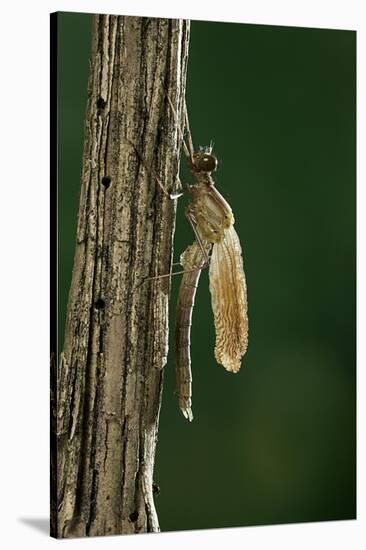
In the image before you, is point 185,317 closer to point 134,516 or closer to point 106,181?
point 106,181

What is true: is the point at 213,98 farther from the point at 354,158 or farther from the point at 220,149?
the point at 354,158

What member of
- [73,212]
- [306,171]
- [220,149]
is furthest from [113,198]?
[306,171]

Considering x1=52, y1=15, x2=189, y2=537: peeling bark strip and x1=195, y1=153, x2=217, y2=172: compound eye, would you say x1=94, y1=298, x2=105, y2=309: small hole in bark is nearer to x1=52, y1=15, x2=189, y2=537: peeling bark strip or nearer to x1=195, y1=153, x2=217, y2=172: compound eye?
x1=52, y1=15, x2=189, y2=537: peeling bark strip

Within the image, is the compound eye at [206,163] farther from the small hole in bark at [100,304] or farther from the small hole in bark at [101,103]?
the small hole in bark at [100,304]

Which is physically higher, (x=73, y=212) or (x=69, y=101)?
(x=69, y=101)

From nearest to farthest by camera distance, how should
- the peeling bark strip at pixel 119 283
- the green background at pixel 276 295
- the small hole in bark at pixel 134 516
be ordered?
the peeling bark strip at pixel 119 283 < the small hole in bark at pixel 134 516 < the green background at pixel 276 295

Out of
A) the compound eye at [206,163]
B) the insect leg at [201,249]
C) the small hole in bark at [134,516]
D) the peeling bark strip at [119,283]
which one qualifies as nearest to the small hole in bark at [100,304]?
the peeling bark strip at [119,283]

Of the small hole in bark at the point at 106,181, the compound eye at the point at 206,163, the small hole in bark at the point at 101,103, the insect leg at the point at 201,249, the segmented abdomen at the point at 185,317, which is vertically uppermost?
the small hole in bark at the point at 101,103
